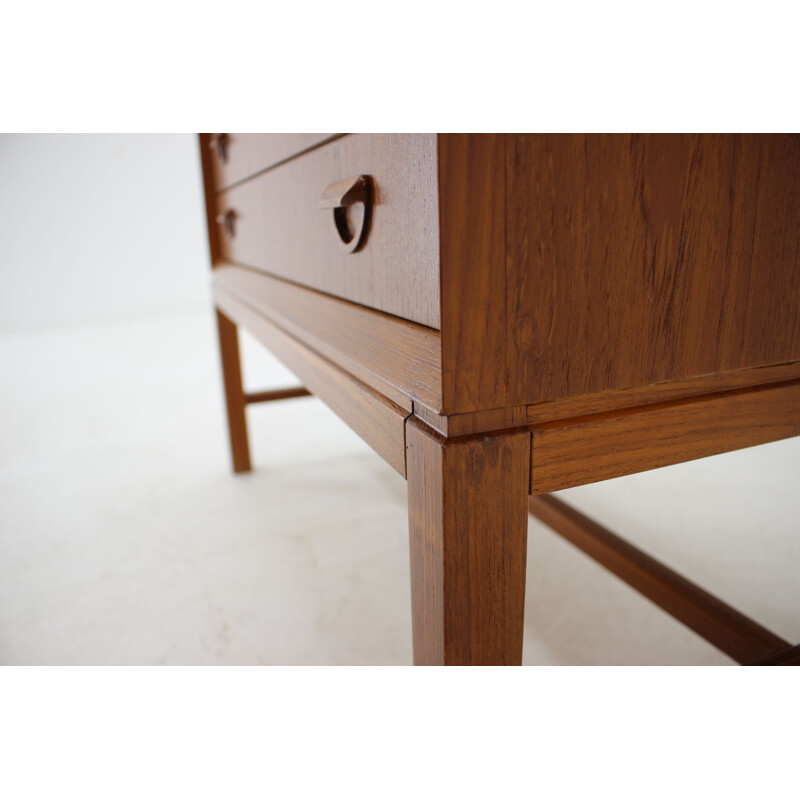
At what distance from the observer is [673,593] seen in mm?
628

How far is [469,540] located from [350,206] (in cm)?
26

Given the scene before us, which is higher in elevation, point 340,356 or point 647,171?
point 647,171

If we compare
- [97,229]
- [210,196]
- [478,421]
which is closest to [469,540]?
[478,421]

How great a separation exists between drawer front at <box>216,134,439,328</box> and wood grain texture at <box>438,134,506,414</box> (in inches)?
A: 0.4

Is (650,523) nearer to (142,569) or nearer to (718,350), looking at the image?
(718,350)

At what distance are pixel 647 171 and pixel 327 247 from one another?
29 centimetres

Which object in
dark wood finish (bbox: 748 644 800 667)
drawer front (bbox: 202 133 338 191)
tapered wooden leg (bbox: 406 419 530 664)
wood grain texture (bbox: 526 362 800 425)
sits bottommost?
dark wood finish (bbox: 748 644 800 667)

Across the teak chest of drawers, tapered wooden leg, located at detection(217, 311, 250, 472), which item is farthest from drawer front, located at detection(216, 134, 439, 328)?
tapered wooden leg, located at detection(217, 311, 250, 472)

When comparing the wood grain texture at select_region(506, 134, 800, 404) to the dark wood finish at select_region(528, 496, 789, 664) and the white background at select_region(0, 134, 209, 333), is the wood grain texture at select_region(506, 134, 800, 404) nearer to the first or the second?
the dark wood finish at select_region(528, 496, 789, 664)

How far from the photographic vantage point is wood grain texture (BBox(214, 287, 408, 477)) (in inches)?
16.7

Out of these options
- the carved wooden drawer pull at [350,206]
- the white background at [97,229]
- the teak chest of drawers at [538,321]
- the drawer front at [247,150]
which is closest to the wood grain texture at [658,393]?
the teak chest of drawers at [538,321]

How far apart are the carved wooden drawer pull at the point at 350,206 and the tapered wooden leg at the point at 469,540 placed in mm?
151

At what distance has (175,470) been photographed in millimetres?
1301

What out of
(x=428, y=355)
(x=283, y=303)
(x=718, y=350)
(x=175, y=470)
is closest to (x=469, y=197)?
(x=428, y=355)
